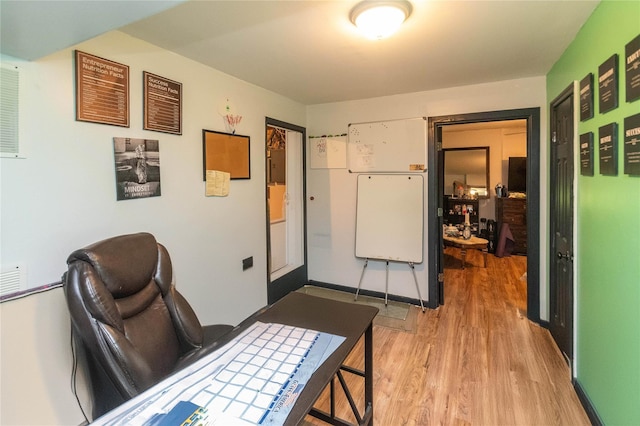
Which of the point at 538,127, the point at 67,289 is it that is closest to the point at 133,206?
the point at 67,289

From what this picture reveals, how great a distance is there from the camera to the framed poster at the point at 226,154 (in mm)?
2650

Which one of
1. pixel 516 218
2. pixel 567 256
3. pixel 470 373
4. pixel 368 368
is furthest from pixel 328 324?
pixel 516 218

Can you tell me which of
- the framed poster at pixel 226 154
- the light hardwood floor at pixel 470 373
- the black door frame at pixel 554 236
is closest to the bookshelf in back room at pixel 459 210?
the light hardwood floor at pixel 470 373

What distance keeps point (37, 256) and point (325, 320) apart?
5.02 feet

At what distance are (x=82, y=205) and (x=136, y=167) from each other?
408 millimetres

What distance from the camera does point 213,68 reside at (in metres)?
2.70

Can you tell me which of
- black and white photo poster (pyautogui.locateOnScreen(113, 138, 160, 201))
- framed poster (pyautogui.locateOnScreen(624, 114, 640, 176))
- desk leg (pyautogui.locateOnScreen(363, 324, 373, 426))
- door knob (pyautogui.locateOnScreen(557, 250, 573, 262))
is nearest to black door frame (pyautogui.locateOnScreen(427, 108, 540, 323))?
door knob (pyautogui.locateOnScreen(557, 250, 573, 262))

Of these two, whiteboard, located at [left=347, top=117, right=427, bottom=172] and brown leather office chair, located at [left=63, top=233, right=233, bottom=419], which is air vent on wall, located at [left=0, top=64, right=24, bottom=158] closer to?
brown leather office chair, located at [left=63, top=233, right=233, bottom=419]

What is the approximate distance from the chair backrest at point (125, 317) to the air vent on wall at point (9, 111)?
2.15 ft

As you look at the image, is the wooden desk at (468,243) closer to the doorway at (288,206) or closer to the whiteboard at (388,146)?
the whiteboard at (388,146)

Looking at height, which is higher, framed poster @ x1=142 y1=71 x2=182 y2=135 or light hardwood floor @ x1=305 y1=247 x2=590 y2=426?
framed poster @ x1=142 y1=71 x2=182 y2=135

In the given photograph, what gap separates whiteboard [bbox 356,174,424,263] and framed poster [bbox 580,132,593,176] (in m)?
1.56

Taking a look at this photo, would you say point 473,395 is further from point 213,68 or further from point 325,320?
point 213,68

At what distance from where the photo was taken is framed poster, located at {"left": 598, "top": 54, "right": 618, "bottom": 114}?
1563 mm
